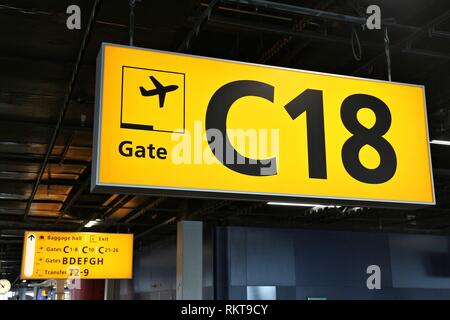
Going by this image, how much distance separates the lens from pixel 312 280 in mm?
11305

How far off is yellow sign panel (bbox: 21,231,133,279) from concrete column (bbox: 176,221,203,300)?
55.3 inches

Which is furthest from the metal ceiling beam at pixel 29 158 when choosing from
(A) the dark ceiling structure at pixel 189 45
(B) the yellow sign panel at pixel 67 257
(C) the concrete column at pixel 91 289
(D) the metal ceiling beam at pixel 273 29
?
(C) the concrete column at pixel 91 289

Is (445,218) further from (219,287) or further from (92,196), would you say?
(92,196)

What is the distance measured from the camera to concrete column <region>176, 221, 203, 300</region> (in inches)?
474

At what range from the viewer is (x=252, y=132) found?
2.72 metres

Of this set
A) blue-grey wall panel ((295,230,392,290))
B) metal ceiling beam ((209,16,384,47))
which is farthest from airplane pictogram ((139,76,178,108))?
blue-grey wall panel ((295,230,392,290))

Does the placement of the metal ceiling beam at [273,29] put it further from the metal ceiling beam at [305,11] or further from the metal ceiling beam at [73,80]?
the metal ceiling beam at [73,80]

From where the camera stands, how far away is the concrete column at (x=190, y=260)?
12031 mm

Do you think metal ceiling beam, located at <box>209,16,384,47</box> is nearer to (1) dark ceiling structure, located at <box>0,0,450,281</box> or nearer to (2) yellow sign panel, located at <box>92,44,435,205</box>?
(1) dark ceiling structure, located at <box>0,0,450,281</box>

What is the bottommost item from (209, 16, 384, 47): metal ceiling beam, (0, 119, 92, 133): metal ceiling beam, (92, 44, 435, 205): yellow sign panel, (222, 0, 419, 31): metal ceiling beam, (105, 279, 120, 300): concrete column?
(105, 279, 120, 300): concrete column

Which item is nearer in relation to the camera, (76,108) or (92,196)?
(76,108)

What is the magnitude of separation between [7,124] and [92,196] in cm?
513

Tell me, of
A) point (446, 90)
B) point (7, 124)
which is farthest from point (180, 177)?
point (7, 124)

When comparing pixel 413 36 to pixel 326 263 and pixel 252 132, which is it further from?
pixel 326 263
